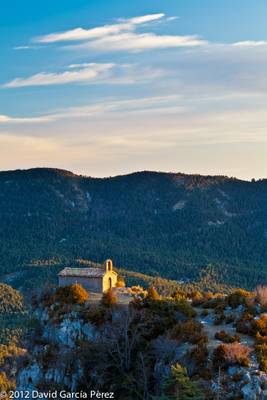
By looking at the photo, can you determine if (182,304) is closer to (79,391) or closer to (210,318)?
(210,318)

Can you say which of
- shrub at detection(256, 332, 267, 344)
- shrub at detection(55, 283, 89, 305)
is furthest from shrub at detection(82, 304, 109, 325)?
shrub at detection(256, 332, 267, 344)

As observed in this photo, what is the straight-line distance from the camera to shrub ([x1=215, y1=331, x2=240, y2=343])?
4400 centimetres

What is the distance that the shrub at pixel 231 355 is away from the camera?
131 feet

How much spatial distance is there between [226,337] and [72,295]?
16777mm

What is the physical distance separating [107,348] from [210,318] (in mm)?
9600

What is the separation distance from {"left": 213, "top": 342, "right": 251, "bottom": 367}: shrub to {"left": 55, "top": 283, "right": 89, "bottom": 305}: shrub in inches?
709

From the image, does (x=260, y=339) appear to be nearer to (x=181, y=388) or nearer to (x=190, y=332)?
(x=190, y=332)

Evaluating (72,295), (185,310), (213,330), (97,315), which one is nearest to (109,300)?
(97,315)

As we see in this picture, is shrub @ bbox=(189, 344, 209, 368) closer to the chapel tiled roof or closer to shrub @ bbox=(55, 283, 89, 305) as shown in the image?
shrub @ bbox=(55, 283, 89, 305)

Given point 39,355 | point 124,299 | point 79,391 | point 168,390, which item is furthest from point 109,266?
point 168,390

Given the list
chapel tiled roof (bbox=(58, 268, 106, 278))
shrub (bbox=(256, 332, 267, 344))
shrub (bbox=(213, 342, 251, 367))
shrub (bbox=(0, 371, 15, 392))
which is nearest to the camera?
shrub (bbox=(213, 342, 251, 367))

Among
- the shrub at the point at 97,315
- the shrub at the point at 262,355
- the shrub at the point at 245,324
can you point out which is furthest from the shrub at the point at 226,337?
the shrub at the point at 97,315

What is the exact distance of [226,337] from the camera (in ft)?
147

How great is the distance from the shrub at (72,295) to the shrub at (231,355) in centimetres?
1802
